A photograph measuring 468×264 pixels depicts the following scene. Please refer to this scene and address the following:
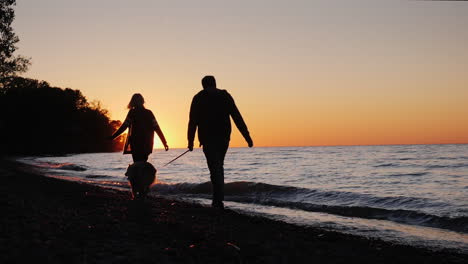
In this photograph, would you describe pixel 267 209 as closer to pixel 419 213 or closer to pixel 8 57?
pixel 419 213

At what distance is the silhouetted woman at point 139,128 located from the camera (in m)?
8.17

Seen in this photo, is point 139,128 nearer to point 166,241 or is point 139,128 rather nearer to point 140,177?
point 140,177

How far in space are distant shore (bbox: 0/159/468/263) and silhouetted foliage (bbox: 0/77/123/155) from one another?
196 ft

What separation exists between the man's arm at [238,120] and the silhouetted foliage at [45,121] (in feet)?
193

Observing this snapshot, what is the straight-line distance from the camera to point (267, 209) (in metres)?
9.73

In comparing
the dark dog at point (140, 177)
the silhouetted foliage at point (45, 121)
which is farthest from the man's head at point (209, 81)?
the silhouetted foliage at point (45, 121)

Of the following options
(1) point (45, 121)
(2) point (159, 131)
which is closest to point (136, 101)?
(2) point (159, 131)

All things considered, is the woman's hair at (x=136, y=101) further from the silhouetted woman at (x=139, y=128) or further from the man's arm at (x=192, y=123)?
the man's arm at (x=192, y=123)

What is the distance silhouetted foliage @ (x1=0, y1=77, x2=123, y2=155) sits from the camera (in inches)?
2790

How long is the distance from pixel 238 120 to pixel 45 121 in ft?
268

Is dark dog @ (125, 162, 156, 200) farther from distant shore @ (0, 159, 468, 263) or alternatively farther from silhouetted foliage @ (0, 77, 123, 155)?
silhouetted foliage @ (0, 77, 123, 155)

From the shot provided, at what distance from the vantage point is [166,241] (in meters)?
4.21

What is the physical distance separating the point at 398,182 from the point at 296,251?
47.3 feet

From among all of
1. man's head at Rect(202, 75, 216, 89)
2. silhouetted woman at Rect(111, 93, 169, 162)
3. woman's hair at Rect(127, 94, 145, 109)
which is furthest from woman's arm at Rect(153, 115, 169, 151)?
man's head at Rect(202, 75, 216, 89)
